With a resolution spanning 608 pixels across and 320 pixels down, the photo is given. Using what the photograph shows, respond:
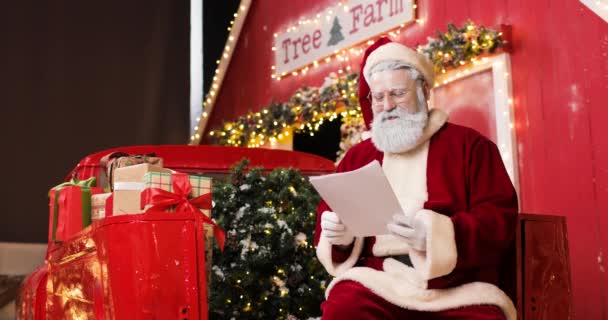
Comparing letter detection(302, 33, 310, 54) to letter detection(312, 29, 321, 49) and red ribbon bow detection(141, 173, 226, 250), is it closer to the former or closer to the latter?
letter detection(312, 29, 321, 49)

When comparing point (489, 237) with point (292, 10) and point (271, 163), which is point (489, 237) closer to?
point (271, 163)

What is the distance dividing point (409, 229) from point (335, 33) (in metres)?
4.99

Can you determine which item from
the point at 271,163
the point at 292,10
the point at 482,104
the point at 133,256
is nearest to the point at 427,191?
the point at 133,256

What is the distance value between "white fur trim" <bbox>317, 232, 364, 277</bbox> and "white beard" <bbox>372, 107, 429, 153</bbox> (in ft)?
1.20

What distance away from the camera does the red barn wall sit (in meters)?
4.26

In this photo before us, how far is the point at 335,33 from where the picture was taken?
7.01 meters

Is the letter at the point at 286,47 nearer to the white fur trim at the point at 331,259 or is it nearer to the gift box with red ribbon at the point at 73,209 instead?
the gift box with red ribbon at the point at 73,209

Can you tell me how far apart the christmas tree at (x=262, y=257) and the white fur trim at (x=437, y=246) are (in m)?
1.32

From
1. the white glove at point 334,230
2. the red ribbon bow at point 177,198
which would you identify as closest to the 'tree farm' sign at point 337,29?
the white glove at point 334,230

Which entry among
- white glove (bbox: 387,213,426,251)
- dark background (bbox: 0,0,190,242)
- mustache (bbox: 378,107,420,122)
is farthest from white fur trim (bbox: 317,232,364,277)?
dark background (bbox: 0,0,190,242)

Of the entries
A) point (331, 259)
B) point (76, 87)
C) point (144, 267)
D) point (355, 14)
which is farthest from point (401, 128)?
point (76, 87)

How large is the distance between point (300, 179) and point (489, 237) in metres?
1.54

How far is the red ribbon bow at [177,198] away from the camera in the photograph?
7.23 feet

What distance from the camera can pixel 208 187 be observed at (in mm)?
2424
